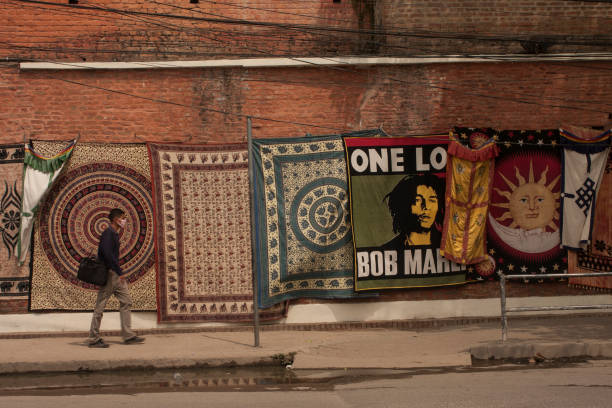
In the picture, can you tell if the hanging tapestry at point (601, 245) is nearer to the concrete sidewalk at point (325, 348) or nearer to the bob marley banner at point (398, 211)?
the concrete sidewalk at point (325, 348)

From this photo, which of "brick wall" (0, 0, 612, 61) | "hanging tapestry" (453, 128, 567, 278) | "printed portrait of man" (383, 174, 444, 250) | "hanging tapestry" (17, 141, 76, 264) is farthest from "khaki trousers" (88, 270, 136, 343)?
"hanging tapestry" (453, 128, 567, 278)

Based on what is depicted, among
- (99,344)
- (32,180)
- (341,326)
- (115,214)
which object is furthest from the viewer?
(341,326)

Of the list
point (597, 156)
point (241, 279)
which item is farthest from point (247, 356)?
point (597, 156)

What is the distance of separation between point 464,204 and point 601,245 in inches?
93.9

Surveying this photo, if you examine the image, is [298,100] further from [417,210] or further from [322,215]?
[417,210]

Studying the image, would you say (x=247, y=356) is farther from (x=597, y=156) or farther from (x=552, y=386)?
(x=597, y=156)

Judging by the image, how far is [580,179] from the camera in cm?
1300

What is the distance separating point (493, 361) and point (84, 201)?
6.84 m

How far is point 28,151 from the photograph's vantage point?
12594 mm

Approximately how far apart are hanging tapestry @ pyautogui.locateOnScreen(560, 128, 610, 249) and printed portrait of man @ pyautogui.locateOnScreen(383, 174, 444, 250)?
6.79 feet

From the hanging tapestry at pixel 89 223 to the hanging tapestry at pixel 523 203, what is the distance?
18.1 feet

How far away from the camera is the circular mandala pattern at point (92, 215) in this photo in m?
12.7

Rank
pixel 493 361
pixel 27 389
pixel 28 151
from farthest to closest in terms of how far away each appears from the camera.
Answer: pixel 28 151 < pixel 493 361 < pixel 27 389

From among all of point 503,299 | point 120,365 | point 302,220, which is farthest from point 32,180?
point 503,299
